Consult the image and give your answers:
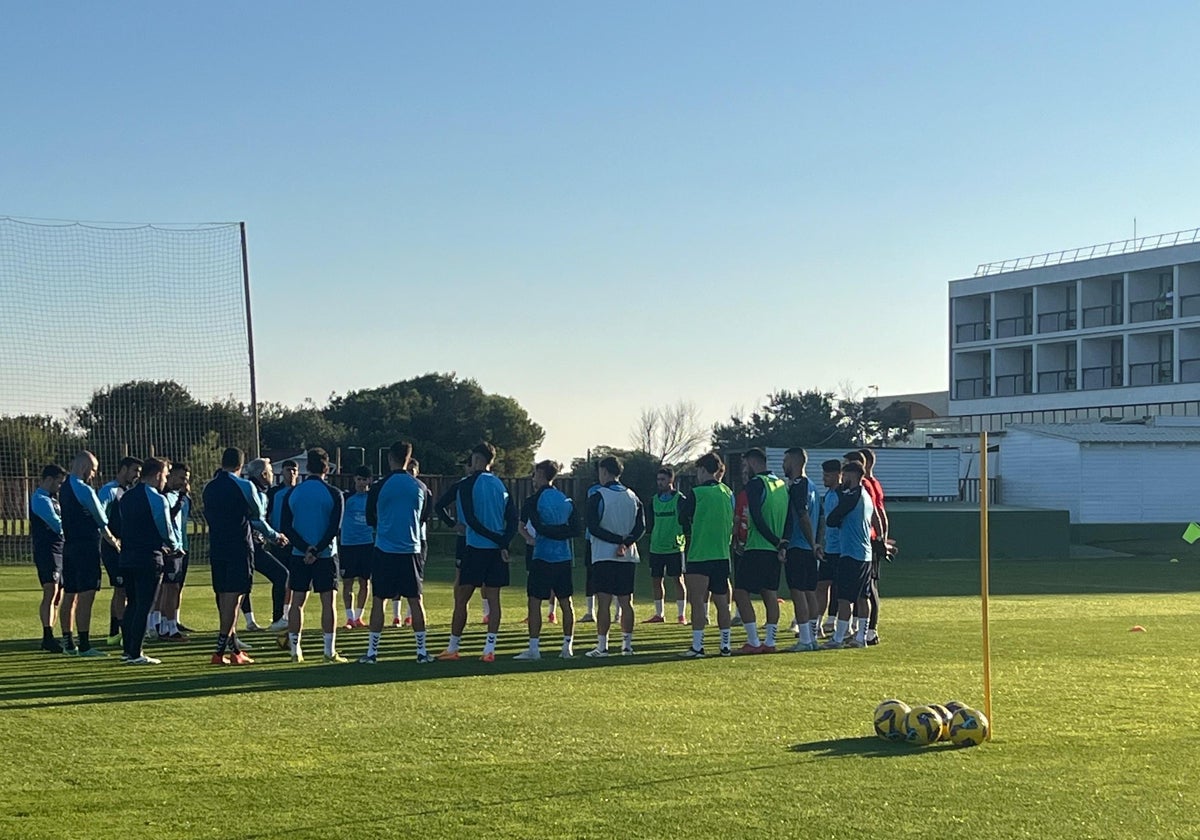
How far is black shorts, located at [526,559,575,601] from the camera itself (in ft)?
48.1

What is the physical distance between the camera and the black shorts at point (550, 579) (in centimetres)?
1466

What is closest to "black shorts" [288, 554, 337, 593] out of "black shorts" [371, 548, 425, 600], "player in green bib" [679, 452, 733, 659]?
"black shorts" [371, 548, 425, 600]

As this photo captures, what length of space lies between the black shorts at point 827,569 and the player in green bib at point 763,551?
91 cm

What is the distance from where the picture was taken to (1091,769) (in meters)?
8.34

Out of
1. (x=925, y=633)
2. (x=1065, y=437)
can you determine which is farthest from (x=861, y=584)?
(x=1065, y=437)

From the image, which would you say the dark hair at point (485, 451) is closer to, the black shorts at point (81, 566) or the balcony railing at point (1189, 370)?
the black shorts at point (81, 566)

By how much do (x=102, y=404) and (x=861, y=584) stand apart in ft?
69.2

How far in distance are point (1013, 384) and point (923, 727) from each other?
224ft

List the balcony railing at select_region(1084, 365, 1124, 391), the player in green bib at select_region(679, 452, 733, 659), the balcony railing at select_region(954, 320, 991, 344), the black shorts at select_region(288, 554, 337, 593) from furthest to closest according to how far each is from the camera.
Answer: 1. the balcony railing at select_region(954, 320, 991, 344)
2. the balcony railing at select_region(1084, 365, 1124, 391)
3. the player in green bib at select_region(679, 452, 733, 659)
4. the black shorts at select_region(288, 554, 337, 593)

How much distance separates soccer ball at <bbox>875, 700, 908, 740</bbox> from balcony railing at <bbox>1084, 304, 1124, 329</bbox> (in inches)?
2496

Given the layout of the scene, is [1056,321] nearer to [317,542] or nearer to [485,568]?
[485,568]

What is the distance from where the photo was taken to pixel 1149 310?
67125mm

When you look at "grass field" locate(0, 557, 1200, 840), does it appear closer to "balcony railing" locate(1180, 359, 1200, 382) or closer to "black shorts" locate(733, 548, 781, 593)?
"black shorts" locate(733, 548, 781, 593)

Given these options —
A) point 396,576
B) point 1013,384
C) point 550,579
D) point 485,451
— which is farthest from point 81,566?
point 1013,384
